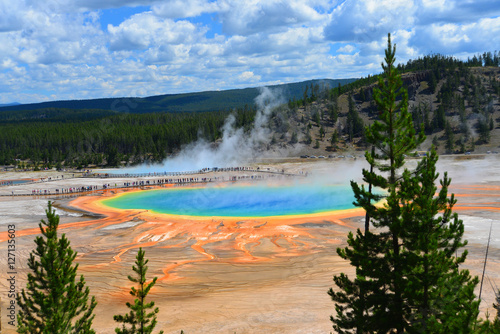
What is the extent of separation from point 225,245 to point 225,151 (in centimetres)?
8417

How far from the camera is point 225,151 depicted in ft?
384

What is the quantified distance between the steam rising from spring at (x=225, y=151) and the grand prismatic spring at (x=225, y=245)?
3862cm

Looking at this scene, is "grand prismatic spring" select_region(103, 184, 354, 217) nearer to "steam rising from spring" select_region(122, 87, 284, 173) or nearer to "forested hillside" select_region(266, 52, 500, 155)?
"steam rising from spring" select_region(122, 87, 284, 173)

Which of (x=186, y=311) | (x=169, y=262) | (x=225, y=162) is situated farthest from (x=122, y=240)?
(x=225, y=162)

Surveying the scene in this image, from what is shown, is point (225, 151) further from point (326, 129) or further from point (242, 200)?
point (242, 200)

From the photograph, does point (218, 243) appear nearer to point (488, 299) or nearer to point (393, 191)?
point (488, 299)

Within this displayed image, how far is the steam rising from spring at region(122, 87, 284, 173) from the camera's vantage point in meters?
106

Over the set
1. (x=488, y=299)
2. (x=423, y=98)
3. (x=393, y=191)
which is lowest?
(x=488, y=299)

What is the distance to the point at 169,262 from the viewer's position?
2988 centimetres

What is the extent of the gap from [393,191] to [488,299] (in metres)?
14.1

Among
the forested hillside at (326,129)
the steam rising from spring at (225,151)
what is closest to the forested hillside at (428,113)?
the forested hillside at (326,129)

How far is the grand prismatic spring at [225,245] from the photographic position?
2166cm

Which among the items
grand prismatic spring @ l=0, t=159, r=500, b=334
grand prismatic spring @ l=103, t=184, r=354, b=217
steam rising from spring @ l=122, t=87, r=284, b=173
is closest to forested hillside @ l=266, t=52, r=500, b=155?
steam rising from spring @ l=122, t=87, r=284, b=173

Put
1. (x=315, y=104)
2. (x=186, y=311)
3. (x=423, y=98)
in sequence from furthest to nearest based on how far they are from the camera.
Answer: (x=315, y=104) < (x=423, y=98) < (x=186, y=311)
